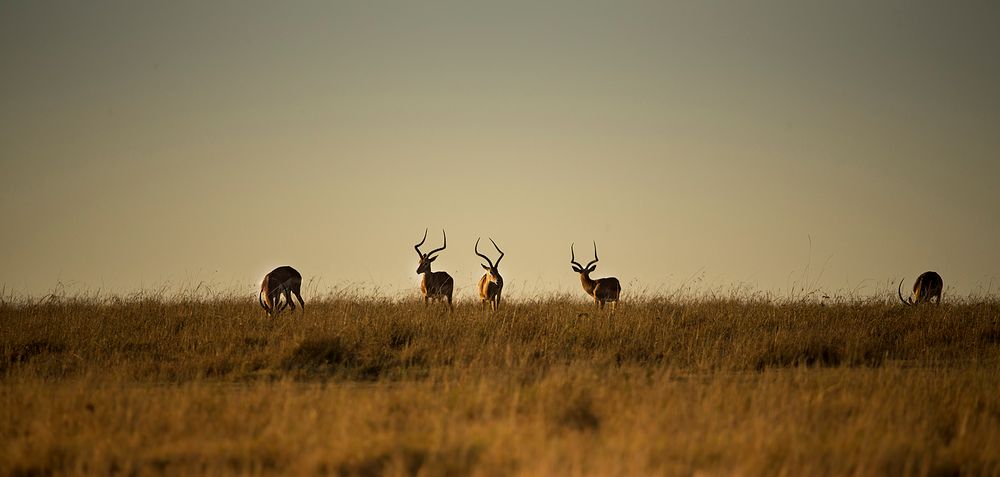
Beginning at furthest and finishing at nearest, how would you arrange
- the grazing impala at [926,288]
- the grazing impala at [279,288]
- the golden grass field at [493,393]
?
1. the grazing impala at [926,288]
2. the grazing impala at [279,288]
3. the golden grass field at [493,393]

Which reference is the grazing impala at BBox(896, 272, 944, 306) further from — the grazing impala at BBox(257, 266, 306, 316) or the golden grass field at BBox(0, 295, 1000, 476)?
the grazing impala at BBox(257, 266, 306, 316)

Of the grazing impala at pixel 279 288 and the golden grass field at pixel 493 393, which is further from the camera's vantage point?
the grazing impala at pixel 279 288

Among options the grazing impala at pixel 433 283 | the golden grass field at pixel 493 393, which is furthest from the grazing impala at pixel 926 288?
the grazing impala at pixel 433 283

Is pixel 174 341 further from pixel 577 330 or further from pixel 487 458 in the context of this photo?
pixel 487 458

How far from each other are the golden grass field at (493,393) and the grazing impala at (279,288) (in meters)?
1.49

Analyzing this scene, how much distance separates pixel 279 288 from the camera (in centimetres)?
1980

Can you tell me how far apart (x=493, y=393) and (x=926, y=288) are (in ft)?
64.2

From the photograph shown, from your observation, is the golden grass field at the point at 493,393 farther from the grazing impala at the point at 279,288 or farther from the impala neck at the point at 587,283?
the impala neck at the point at 587,283

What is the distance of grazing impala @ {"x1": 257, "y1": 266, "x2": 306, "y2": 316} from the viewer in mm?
19234

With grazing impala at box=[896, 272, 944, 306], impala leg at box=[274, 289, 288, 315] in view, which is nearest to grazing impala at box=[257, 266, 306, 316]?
impala leg at box=[274, 289, 288, 315]

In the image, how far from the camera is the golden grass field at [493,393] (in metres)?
7.26

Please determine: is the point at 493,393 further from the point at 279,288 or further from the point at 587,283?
the point at 587,283

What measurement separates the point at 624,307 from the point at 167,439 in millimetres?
13482

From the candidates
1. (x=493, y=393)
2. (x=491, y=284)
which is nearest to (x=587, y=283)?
(x=491, y=284)
